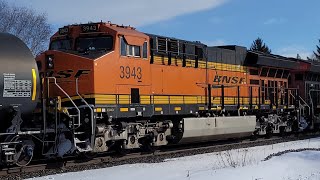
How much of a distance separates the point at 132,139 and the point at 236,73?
7602 millimetres

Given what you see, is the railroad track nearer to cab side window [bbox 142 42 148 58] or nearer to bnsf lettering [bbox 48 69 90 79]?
bnsf lettering [bbox 48 69 90 79]

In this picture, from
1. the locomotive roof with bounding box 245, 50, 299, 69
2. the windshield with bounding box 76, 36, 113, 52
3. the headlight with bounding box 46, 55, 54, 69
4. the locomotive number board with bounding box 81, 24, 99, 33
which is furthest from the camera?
the locomotive roof with bounding box 245, 50, 299, 69

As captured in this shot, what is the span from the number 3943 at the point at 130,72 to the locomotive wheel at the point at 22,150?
12.3 ft

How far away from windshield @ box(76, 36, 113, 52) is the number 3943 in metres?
0.82

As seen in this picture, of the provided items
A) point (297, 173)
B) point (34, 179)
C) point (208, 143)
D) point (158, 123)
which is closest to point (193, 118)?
point (158, 123)

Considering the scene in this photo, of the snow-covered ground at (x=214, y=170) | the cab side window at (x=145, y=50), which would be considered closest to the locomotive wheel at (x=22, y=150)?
the snow-covered ground at (x=214, y=170)

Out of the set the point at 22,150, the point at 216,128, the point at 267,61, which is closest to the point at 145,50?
the point at 216,128

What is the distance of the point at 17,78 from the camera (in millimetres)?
10695

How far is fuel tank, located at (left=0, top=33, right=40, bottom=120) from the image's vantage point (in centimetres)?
1051

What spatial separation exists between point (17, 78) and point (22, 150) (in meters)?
1.81

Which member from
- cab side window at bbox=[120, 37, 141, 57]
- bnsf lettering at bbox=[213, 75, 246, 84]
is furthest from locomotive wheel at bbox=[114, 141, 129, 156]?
bnsf lettering at bbox=[213, 75, 246, 84]

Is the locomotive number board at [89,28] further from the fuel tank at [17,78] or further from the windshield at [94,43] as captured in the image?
the fuel tank at [17,78]

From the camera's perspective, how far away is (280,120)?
74.3 feet

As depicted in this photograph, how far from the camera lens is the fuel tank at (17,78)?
10508 millimetres
